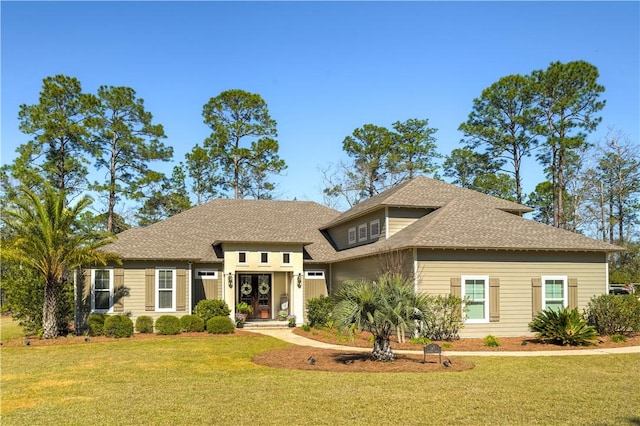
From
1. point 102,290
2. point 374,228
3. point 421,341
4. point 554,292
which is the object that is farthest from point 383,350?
point 102,290

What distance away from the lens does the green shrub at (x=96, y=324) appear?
21.8 m

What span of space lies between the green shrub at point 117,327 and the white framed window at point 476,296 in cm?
1232

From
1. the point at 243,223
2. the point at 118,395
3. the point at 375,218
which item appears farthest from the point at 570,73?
the point at 118,395

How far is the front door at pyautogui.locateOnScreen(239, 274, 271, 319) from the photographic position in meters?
27.9

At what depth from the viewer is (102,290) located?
76.7ft

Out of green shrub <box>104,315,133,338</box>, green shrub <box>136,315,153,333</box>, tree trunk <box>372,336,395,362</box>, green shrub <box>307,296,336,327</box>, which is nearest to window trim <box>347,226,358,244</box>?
green shrub <box>307,296,336,327</box>

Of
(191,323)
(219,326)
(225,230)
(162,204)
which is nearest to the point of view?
(219,326)

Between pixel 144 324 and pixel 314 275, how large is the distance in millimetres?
8454

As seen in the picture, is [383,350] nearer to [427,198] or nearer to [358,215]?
[427,198]

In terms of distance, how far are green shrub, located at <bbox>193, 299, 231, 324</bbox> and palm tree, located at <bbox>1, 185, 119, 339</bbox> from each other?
454 centimetres

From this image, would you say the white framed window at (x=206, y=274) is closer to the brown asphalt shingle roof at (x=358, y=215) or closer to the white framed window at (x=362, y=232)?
the brown asphalt shingle roof at (x=358, y=215)

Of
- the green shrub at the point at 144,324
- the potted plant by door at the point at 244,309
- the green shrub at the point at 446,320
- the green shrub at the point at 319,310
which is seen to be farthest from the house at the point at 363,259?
the green shrub at the point at 319,310

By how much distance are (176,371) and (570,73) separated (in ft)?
119

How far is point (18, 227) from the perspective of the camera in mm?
20359
